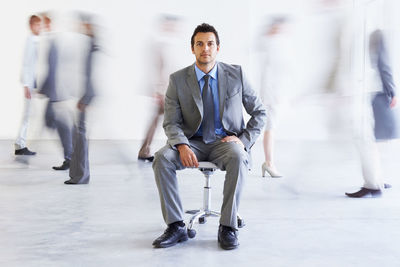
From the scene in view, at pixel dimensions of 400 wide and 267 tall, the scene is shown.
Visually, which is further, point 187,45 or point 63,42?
point 187,45

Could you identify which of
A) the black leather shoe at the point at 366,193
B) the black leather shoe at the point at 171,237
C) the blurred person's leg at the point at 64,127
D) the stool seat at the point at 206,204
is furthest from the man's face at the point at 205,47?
the blurred person's leg at the point at 64,127

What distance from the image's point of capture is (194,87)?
119 inches

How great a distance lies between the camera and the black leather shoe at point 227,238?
270cm

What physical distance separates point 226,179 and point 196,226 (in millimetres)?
546

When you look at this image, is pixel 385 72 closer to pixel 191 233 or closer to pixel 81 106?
pixel 191 233

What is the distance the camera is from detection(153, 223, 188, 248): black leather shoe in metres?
2.74

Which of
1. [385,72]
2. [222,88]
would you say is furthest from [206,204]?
[385,72]

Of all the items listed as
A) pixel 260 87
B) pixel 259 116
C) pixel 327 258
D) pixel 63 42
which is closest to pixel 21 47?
pixel 63 42

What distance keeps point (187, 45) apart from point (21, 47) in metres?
2.50

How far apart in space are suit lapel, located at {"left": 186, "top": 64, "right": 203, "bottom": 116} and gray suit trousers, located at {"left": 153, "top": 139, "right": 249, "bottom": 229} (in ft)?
0.99

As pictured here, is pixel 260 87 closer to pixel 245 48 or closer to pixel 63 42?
pixel 63 42

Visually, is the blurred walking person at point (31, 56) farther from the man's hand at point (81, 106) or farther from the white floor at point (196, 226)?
the man's hand at point (81, 106)

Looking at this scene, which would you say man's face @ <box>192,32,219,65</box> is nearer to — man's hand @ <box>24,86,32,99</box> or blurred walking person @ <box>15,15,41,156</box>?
blurred walking person @ <box>15,15,41,156</box>

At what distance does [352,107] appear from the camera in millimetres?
4629
